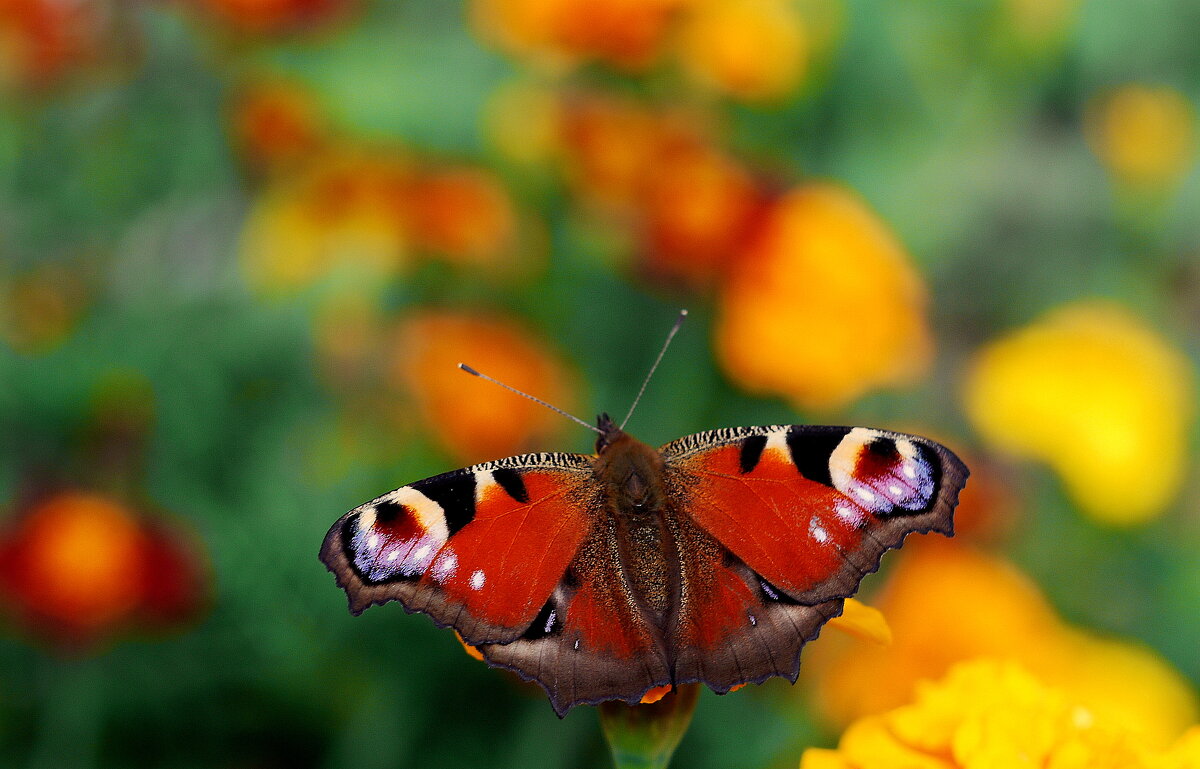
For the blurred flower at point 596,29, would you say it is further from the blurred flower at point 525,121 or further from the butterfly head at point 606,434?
the butterfly head at point 606,434

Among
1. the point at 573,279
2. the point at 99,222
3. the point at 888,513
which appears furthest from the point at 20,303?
the point at 888,513

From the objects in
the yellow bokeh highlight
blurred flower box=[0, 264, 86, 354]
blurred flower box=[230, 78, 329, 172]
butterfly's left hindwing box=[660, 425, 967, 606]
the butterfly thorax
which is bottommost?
blurred flower box=[0, 264, 86, 354]

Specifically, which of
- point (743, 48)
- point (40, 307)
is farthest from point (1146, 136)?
point (40, 307)

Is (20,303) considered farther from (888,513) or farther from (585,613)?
(888,513)

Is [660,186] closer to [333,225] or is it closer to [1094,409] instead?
[333,225]

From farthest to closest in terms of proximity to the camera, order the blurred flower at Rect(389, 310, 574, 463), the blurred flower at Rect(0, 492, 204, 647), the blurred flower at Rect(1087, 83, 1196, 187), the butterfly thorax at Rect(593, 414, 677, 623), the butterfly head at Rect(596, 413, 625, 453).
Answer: the blurred flower at Rect(1087, 83, 1196, 187), the blurred flower at Rect(389, 310, 574, 463), the blurred flower at Rect(0, 492, 204, 647), the butterfly head at Rect(596, 413, 625, 453), the butterfly thorax at Rect(593, 414, 677, 623)

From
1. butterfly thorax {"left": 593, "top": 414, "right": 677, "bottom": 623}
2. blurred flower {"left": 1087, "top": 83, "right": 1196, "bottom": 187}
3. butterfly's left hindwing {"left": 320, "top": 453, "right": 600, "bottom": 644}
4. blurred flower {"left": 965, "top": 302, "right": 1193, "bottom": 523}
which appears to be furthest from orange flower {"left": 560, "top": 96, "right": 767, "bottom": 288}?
blurred flower {"left": 1087, "top": 83, "right": 1196, "bottom": 187}

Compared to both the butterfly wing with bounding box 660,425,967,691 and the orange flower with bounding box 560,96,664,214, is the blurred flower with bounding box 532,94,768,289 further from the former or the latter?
the butterfly wing with bounding box 660,425,967,691
